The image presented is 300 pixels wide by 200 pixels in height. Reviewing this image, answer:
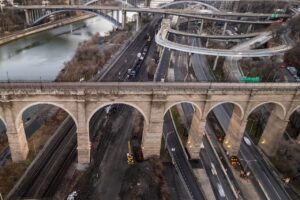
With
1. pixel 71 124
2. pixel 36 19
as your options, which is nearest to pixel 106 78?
pixel 71 124

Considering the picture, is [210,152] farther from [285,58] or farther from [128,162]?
[285,58]

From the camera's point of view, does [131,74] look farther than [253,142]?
Yes

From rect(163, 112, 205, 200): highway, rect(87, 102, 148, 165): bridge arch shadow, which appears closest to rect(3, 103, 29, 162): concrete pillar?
rect(87, 102, 148, 165): bridge arch shadow

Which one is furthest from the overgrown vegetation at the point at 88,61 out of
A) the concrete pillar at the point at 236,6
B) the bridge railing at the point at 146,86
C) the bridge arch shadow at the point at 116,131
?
the concrete pillar at the point at 236,6

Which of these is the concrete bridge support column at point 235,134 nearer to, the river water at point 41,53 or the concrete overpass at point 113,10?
the river water at point 41,53

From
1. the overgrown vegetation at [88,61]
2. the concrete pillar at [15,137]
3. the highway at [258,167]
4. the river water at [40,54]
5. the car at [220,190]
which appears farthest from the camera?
the river water at [40,54]

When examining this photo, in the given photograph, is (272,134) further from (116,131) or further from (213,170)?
(116,131)

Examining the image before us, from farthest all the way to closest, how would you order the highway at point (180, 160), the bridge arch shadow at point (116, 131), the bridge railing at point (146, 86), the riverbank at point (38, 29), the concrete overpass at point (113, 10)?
1. the concrete overpass at point (113, 10)
2. the riverbank at point (38, 29)
3. the bridge arch shadow at point (116, 131)
4. the highway at point (180, 160)
5. the bridge railing at point (146, 86)
